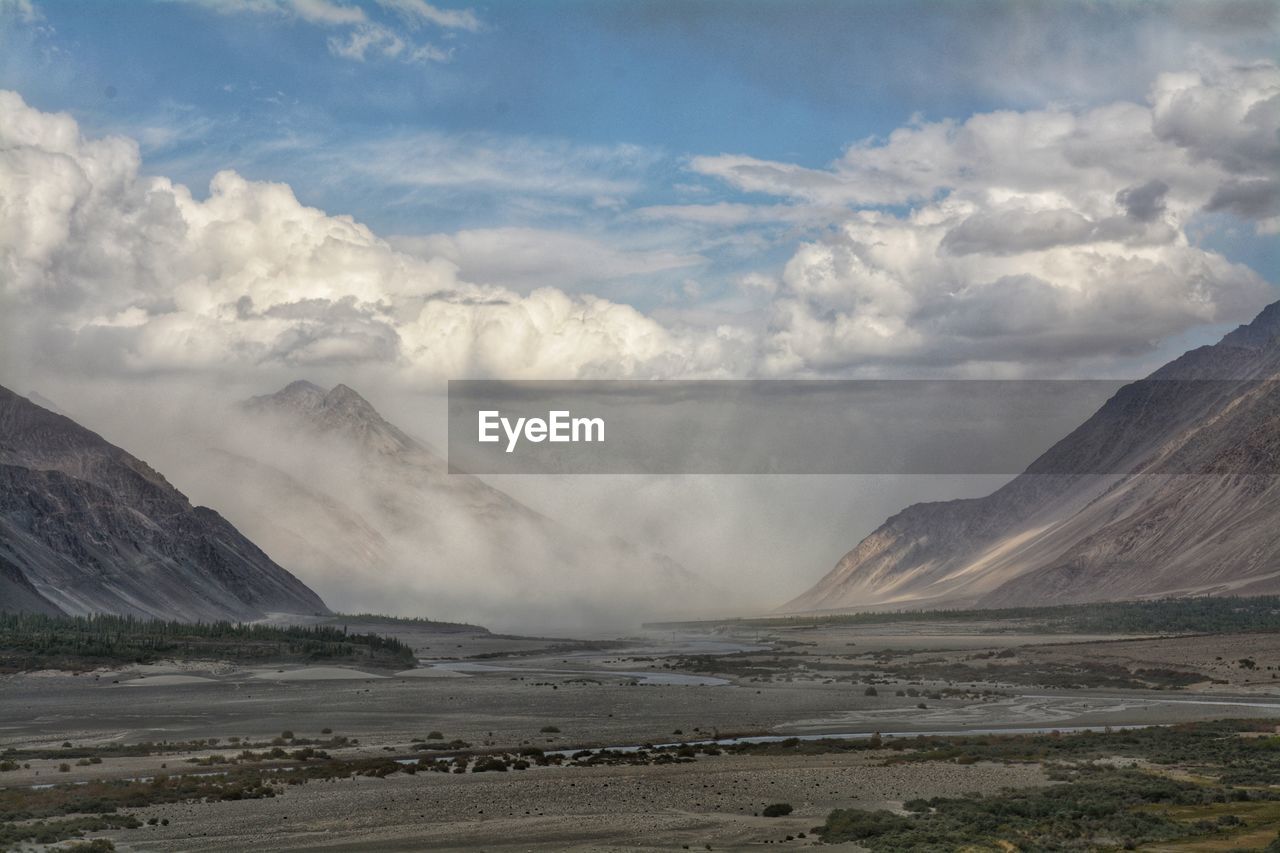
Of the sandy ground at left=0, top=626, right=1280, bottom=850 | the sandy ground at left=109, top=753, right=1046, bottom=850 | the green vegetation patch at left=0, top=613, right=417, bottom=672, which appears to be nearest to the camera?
the sandy ground at left=109, top=753, right=1046, bottom=850

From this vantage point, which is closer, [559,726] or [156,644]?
[559,726]

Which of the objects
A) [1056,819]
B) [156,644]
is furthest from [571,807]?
[156,644]

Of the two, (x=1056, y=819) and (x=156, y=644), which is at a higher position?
(x=156, y=644)

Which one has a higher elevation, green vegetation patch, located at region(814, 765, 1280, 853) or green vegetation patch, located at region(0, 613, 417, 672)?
green vegetation patch, located at region(0, 613, 417, 672)

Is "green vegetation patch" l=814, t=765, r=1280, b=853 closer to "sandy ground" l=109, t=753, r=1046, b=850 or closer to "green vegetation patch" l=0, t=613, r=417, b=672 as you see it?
"sandy ground" l=109, t=753, r=1046, b=850

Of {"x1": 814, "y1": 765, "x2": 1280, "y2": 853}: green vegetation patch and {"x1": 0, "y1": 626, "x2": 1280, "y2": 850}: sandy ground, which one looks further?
{"x1": 0, "y1": 626, "x2": 1280, "y2": 850}: sandy ground

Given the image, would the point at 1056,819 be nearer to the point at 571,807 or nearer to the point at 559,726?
the point at 571,807

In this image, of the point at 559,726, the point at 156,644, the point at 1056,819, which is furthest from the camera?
the point at 156,644

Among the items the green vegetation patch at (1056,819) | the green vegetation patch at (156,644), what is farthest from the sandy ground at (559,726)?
the green vegetation patch at (156,644)

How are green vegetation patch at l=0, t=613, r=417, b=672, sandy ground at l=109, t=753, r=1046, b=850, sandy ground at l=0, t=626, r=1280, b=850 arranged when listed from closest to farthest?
1. sandy ground at l=109, t=753, r=1046, b=850
2. sandy ground at l=0, t=626, r=1280, b=850
3. green vegetation patch at l=0, t=613, r=417, b=672

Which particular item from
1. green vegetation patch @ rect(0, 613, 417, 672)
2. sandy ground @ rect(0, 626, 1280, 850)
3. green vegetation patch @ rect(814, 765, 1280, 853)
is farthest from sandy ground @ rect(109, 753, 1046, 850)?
green vegetation patch @ rect(0, 613, 417, 672)

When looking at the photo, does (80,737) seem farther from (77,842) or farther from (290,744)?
(77,842)

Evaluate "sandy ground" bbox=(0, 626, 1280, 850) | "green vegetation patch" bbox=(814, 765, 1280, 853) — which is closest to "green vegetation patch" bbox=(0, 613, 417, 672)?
"sandy ground" bbox=(0, 626, 1280, 850)
